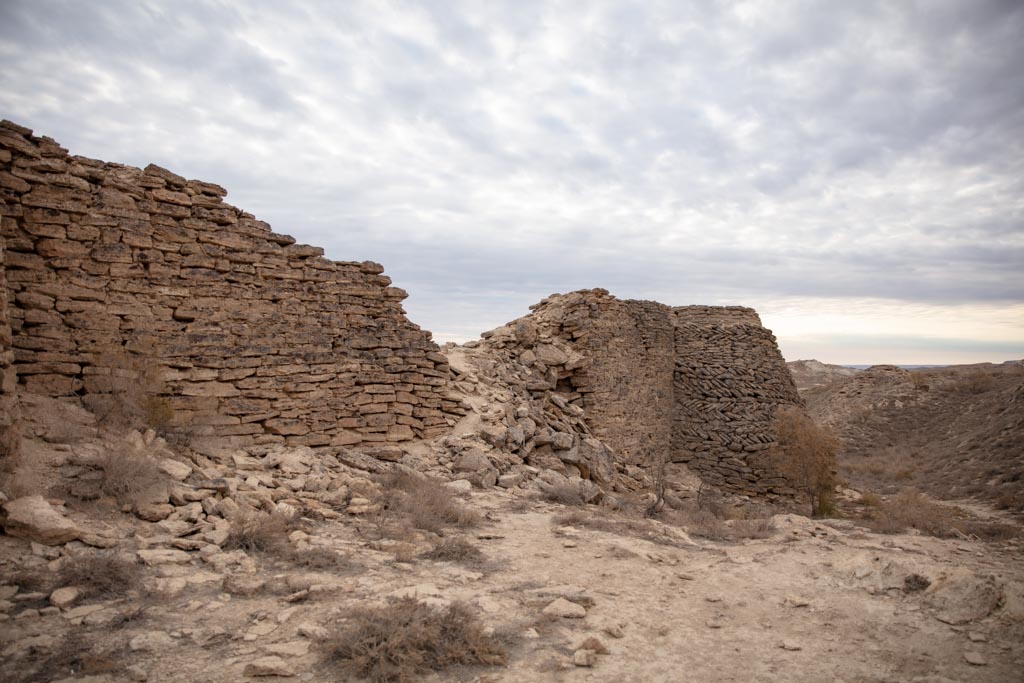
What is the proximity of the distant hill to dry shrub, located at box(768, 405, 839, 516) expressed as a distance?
25.4 metres

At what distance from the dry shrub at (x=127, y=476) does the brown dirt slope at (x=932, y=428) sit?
13385 mm

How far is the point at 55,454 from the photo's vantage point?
183 inches

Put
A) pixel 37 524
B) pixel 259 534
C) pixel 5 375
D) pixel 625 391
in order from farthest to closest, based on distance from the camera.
Answer: pixel 625 391 → pixel 5 375 → pixel 259 534 → pixel 37 524

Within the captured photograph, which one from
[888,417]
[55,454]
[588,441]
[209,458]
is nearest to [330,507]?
[209,458]

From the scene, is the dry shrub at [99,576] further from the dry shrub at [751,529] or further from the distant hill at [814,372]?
the distant hill at [814,372]

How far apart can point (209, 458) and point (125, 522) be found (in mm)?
1888

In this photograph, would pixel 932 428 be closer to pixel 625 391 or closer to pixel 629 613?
pixel 625 391

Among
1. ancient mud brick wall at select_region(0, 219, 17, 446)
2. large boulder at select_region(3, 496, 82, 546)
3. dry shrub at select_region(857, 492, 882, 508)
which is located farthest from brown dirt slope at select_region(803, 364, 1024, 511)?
ancient mud brick wall at select_region(0, 219, 17, 446)

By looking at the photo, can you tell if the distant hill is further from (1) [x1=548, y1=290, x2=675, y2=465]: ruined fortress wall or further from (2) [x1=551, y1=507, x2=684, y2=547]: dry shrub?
(2) [x1=551, y1=507, x2=684, y2=547]: dry shrub

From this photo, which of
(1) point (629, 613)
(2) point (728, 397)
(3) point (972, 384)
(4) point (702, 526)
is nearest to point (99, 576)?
(1) point (629, 613)

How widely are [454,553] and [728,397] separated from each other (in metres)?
12.8

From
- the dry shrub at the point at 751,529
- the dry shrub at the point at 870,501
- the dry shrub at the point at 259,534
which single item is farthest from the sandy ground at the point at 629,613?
the dry shrub at the point at 870,501

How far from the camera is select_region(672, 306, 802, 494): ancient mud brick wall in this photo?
49.8 feet

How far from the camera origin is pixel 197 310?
655 centimetres
